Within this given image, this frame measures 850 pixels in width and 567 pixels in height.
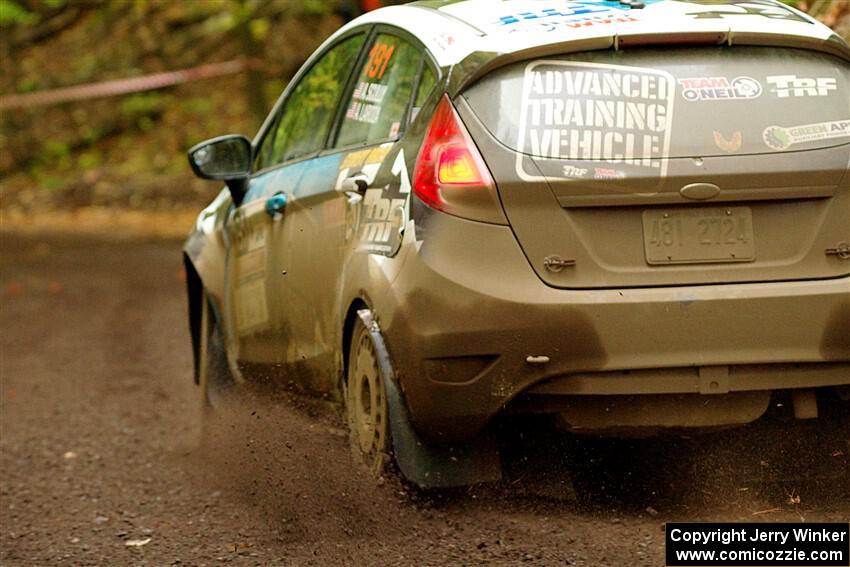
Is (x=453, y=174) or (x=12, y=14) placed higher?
(x=453, y=174)

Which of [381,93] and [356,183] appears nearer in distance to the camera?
[356,183]

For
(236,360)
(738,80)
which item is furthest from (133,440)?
(738,80)

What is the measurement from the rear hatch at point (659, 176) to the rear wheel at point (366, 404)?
728 mm

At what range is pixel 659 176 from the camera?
4781 millimetres

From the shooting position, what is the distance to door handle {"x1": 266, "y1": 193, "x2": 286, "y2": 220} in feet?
20.6

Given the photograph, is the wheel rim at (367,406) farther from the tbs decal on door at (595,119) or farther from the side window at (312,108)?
the side window at (312,108)

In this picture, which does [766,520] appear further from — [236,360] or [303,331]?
[236,360]

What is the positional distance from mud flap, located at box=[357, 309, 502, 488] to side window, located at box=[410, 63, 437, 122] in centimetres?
67

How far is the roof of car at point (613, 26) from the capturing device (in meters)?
4.95

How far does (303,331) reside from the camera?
6.01 meters

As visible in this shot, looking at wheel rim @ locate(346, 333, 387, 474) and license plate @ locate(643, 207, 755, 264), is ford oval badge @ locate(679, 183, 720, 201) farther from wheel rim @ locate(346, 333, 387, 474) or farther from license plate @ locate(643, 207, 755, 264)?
wheel rim @ locate(346, 333, 387, 474)

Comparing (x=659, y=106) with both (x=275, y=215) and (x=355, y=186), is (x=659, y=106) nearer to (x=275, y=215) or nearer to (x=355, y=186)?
(x=355, y=186)

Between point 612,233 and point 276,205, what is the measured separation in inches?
74.9

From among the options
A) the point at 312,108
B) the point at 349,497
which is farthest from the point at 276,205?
the point at 349,497
